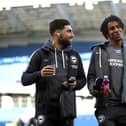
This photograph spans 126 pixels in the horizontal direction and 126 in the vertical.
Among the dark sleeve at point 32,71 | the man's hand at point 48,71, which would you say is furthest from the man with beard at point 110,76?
the dark sleeve at point 32,71

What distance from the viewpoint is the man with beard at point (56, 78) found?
4453 mm

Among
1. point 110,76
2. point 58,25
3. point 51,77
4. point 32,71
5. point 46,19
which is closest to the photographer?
point 110,76

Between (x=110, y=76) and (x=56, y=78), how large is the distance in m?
0.51

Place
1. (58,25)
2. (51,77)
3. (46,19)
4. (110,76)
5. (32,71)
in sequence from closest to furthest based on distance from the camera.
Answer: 1. (110,76)
2. (51,77)
3. (32,71)
4. (58,25)
5. (46,19)

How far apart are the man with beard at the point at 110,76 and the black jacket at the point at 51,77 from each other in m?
0.19

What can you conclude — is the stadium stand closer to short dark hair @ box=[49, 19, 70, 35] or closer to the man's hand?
short dark hair @ box=[49, 19, 70, 35]

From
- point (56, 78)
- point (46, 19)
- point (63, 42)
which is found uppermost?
point (46, 19)

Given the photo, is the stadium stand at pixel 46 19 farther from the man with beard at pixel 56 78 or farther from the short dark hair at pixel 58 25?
the man with beard at pixel 56 78

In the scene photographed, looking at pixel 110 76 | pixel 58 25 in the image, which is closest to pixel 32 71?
pixel 58 25

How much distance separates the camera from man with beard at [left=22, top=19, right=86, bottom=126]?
4.45 metres

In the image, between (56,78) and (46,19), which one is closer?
(56,78)

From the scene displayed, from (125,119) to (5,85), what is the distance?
9.46 meters

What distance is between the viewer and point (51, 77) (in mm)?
4543

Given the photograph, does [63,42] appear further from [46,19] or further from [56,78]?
[46,19]
